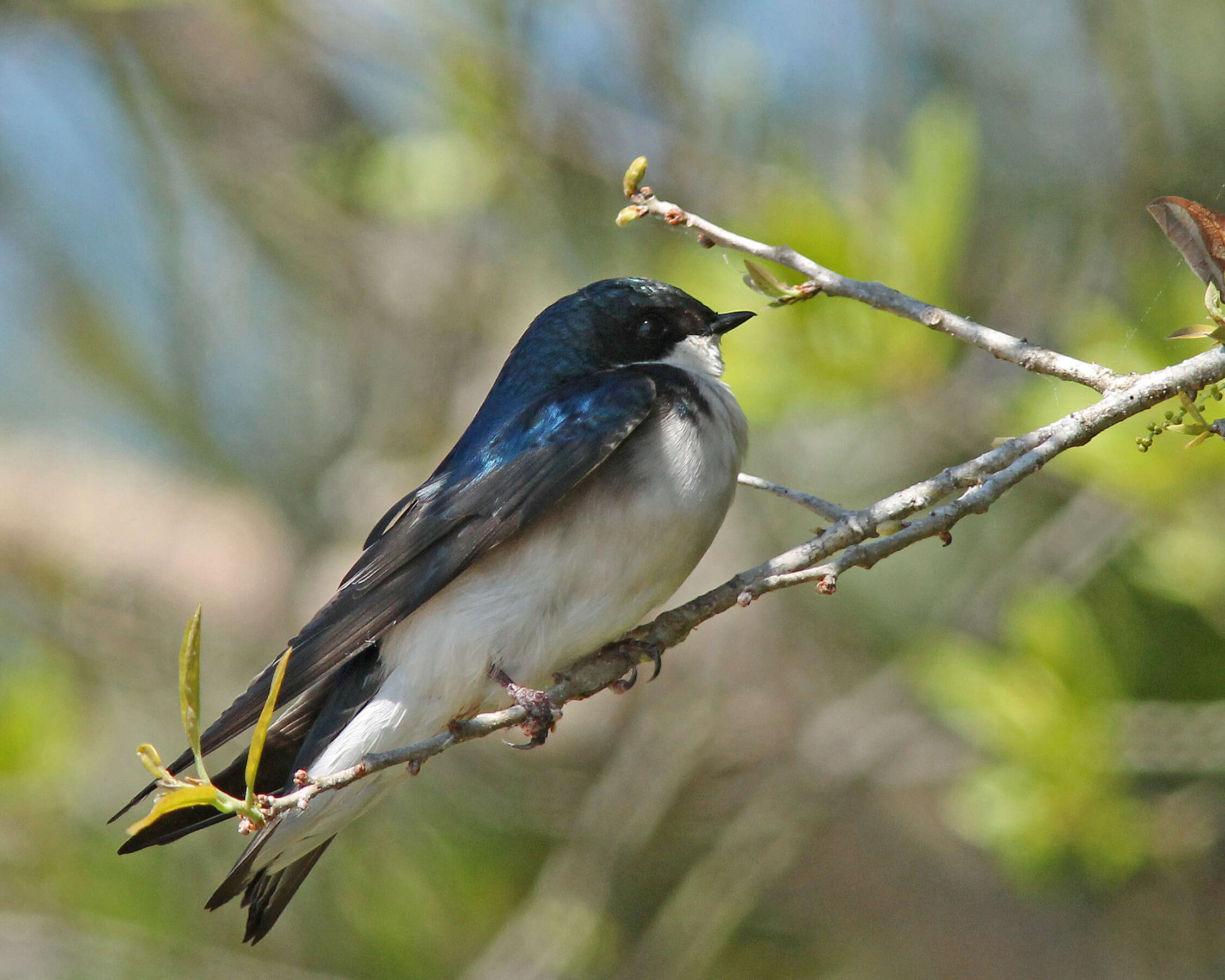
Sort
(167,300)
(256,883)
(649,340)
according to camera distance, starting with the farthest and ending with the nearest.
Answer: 1. (167,300)
2. (649,340)
3. (256,883)

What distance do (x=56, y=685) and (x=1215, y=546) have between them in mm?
2254

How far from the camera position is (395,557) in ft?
6.49

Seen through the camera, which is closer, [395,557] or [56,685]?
[395,557]

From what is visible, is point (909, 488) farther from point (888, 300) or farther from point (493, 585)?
point (493, 585)

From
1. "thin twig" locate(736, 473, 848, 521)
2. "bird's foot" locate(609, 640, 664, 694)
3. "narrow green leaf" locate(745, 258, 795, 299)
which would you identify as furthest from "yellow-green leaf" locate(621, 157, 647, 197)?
"bird's foot" locate(609, 640, 664, 694)

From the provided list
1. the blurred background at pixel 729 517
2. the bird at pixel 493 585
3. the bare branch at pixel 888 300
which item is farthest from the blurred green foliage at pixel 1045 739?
the bare branch at pixel 888 300

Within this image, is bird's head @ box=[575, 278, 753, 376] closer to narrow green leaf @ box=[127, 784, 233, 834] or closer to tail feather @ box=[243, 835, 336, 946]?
tail feather @ box=[243, 835, 336, 946]

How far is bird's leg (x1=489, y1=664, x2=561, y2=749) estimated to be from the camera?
1714 mm

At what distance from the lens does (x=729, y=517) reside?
11.6 ft

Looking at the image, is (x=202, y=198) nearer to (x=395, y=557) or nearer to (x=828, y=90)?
(x=828, y=90)

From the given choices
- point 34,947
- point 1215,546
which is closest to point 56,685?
point 34,947

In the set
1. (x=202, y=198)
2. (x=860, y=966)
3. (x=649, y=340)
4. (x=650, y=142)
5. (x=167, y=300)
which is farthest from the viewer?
(x=202, y=198)

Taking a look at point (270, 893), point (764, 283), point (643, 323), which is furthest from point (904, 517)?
point (270, 893)

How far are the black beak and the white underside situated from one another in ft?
1.13
